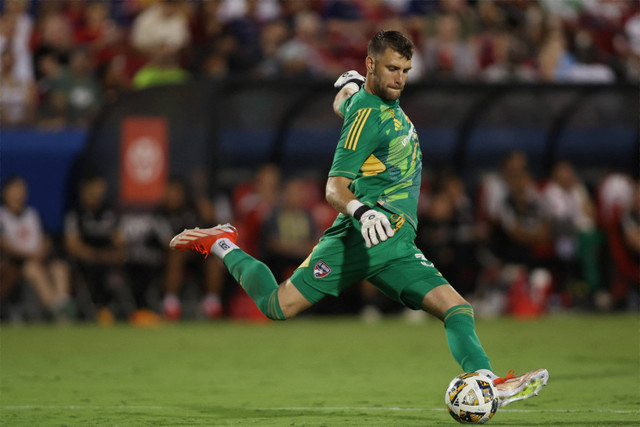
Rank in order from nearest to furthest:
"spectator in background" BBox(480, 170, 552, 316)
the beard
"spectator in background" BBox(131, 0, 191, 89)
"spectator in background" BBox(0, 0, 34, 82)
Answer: the beard → "spectator in background" BBox(480, 170, 552, 316) → "spectator in background" BBox(131, 0, 191, 89) → "spectator in background" BBox(0, 0, 34, 82)

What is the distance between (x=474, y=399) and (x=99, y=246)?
10888 millimetres

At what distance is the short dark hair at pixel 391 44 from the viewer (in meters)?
7.05

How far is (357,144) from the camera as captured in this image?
7.00 m

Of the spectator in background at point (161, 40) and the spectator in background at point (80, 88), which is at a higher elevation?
the spectator in background at point (161, 40)

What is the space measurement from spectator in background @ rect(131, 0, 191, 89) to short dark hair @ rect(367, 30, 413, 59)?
11.3m

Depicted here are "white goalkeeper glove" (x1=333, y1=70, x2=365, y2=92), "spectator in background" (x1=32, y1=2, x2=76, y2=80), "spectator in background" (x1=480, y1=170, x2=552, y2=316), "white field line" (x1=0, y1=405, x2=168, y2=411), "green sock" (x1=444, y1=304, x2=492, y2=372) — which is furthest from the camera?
"spectator in background" (x1=32, y1=2, x2=76, y2=80)

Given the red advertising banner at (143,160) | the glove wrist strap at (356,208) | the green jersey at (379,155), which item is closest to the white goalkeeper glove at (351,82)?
the green jersey at (379,155)

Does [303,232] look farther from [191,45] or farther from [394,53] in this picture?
[394,53]

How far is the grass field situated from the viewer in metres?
7.45

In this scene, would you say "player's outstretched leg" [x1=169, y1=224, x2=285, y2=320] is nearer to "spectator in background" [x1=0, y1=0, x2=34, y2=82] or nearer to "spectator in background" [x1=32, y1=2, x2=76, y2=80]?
"spectator in background" [x1=0, y1=0, x2=34, y2=82]

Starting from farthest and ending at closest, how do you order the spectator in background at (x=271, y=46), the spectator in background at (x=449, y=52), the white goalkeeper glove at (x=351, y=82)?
the spectator in background at (x=449, y=52) → the spectator in background at (x=271, y=46) → the white goalkeeper glove at (x=351, y=82)


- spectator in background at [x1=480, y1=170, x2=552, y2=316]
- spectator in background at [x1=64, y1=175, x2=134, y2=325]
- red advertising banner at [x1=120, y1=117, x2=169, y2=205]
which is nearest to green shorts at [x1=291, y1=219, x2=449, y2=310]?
red advertising banner at [x1=120, y1=117, x2=169, y2=205]

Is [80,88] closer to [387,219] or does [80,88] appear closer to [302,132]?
[302,132]

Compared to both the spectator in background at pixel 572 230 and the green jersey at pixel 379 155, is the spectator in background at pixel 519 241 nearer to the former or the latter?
the spectator in background at pixel 572 230
